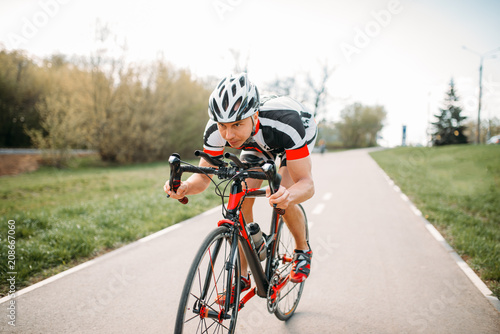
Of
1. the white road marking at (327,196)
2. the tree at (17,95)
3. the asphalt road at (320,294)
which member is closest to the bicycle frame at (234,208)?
the asphalt road at (320,294)

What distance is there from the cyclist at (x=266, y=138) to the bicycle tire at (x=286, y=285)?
0.17 metres

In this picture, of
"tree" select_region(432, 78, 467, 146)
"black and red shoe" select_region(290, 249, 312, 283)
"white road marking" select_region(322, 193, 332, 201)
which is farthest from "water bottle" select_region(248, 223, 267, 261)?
"tree" select_region(432, 78, 467, 146)

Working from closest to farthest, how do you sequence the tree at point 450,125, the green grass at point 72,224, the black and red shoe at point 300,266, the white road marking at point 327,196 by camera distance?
the black and red shoe at point 300,266 < the green grass at point 72,224 < the white road marking at point 327,196 < the tree at point 450,125

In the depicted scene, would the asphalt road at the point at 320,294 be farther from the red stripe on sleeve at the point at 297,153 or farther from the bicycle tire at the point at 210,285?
the red stripe on sleeve at the point at 297,153

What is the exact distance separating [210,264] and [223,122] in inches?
36.6

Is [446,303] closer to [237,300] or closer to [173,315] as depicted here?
[237,300]

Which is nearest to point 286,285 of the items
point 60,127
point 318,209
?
point 318,209

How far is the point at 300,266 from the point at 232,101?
1.64 m

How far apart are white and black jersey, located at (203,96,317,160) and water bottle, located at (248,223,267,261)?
60 centimetres

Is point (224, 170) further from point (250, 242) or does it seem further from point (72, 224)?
point (72, 224)

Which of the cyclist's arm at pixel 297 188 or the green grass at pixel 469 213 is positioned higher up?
the cyclist's arm at pixel 297 188

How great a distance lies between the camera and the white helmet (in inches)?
84.4

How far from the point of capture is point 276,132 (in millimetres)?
2484

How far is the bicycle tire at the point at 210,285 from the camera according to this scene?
186 cm
